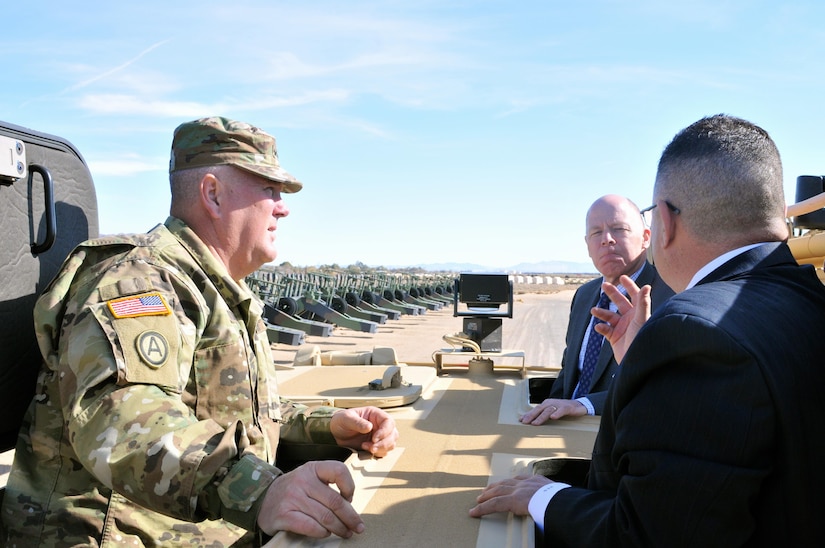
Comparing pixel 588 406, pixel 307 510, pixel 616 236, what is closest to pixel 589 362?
pixel 616 236

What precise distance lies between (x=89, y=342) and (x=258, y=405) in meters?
0.64

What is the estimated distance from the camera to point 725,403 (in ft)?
Answer: 4.18

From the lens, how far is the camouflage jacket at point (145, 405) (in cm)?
158

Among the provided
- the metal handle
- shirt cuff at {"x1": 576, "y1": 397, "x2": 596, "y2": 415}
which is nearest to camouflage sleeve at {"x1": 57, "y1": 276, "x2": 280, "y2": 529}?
the metal handle

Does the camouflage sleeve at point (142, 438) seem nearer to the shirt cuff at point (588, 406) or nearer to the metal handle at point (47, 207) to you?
the metal handle at point (47, 207)

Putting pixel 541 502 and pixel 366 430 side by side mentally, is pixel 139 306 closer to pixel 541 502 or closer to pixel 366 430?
pixel 366 430

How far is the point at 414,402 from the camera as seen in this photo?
10.3ft

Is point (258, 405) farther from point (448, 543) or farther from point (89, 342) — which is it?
point (448, 543)

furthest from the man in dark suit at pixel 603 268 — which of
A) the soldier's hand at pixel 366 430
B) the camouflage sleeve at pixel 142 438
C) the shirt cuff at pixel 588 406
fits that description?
the camouflage sleeve at pixel 142 438

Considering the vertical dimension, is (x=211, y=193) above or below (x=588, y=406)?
above

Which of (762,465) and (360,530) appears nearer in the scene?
(762,465)

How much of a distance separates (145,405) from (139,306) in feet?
0.86

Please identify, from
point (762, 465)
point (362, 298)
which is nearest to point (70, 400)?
point (762, 465)

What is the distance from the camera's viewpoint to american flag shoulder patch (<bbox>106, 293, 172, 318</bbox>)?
5.59 ft
